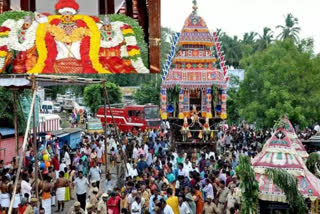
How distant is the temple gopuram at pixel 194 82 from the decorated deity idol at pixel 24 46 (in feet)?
34.7

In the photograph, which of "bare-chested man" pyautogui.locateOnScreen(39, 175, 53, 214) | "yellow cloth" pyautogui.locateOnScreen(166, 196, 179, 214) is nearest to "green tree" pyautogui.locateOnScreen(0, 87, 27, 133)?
"bare-chested man" pyautogui.locateOnScreen(39, 175, 53, 214)

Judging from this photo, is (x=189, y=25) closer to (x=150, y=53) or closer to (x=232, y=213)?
(x=150, y=53)

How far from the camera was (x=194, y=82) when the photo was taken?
23.0 m

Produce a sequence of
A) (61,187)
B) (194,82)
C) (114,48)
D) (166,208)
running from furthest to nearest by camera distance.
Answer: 1. (194,82)
2. (114,48)
3. (61,187)
4. (166,208)

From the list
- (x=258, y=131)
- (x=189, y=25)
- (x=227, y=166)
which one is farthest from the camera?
(x=258, y=131)

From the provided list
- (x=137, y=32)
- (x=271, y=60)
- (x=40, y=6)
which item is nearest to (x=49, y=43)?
(x=40, y=6)

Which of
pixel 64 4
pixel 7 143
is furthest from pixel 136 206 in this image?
pixel 7 143

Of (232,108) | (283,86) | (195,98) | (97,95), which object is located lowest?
(232,108)

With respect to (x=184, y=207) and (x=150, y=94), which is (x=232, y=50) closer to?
(x=150, y=94)

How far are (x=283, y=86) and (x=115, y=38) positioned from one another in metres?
13.0

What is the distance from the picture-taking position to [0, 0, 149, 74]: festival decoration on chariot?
43.1 ft

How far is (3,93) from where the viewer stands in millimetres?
19734

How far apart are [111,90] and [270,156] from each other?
3277 centimetres

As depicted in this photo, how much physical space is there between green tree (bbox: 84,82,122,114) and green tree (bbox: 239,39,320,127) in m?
18.6
